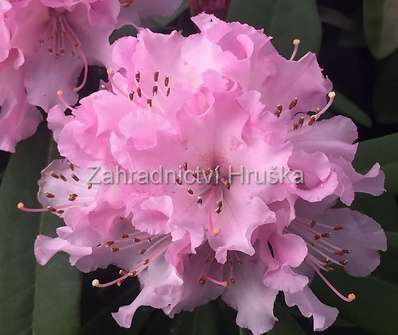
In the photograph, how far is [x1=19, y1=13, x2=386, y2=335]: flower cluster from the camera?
79cm

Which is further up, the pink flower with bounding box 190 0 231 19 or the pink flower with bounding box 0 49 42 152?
the pink flower with bounding box 190 0 231 19

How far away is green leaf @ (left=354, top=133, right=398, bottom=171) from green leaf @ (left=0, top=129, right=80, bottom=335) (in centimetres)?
45

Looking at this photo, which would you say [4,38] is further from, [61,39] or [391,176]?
[391,176]

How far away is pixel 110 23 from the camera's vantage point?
1.00 metres

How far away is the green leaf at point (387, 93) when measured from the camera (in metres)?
1.40

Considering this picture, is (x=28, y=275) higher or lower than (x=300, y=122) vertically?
lower

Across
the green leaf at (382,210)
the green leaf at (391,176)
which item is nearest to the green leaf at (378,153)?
the green leaf at (391,176)

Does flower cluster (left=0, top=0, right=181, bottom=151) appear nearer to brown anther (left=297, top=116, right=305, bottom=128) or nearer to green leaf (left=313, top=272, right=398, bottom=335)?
brown anther (left=297, top=116, right=305, bottom=128)

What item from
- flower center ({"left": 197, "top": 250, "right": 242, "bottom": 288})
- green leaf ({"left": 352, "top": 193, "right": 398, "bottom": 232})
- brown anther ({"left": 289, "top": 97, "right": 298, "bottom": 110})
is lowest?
green leaf ({"left": 352, "top": 193, "right": 398, "bottom": 232})

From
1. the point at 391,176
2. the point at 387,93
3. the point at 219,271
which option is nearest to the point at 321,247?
the point at 219,271

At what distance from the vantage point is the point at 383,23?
1.27 meters

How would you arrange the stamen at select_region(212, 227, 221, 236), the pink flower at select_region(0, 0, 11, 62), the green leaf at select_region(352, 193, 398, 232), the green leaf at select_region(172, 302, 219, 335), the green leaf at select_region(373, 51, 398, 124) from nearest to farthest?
the stamen at select_region(212, 227, 221, 236)
the pink flower at select_region(0, 0, 11, 62)
the green leaf at select_region(172, 302, 219, 335)
the green leaf at select_region(352, 193, 398, 232)
the green leaf at select_region(373, 51, 398, 124)

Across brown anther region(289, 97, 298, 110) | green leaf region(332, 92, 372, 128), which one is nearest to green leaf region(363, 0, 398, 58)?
green leaf region(332, 92, 372, 128)

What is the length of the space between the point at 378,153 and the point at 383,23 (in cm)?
27
